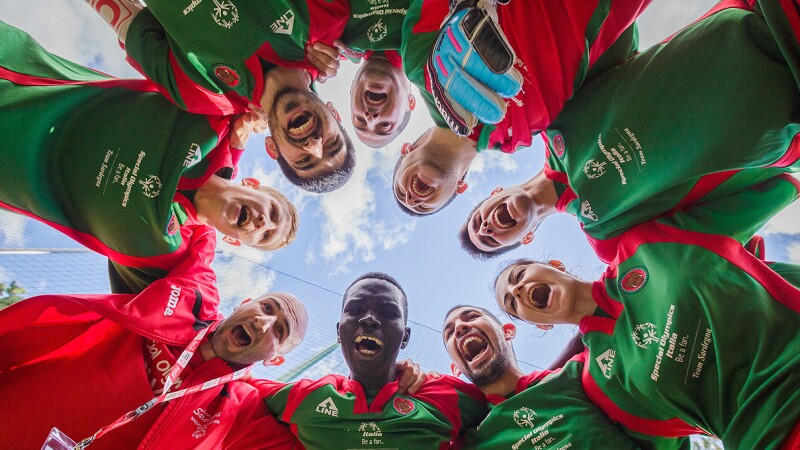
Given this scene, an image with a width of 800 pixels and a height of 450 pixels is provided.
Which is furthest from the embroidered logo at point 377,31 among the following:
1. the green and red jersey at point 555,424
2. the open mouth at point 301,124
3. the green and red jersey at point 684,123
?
the green and red jersey at point 555,424

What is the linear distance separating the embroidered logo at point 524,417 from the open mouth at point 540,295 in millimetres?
529

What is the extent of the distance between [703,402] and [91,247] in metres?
2.84

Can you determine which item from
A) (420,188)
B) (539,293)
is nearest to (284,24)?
(420,188)

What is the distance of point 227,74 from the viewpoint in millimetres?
2115

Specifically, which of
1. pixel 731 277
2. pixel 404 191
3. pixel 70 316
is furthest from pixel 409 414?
pixel 70 316

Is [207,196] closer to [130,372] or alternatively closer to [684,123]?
[130,372]

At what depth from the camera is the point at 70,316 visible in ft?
6.77

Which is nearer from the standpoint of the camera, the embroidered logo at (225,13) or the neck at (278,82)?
the embroidered logo at (225,13)

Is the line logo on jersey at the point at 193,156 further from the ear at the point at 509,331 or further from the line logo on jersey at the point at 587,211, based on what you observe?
the ear at the point at 509,331

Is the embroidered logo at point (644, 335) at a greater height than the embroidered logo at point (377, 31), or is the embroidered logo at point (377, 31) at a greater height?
the embroidered logo at point (377, 31)

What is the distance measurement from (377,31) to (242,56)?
0.65 metres

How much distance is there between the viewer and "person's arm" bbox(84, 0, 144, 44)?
2.07 m

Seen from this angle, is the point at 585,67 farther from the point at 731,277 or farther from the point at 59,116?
the point at 59,116

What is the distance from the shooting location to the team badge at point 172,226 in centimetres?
215
